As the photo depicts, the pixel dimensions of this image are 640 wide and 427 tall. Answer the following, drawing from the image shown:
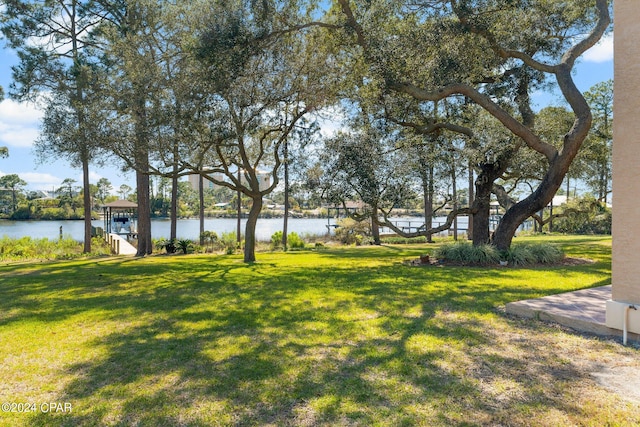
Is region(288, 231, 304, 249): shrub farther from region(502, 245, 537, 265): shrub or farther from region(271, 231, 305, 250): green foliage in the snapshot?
region(502, 245, 537, 265): shrub

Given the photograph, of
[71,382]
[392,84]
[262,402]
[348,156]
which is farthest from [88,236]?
[262,402]

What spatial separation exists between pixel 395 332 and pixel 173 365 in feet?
7.17

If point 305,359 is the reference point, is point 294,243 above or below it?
below

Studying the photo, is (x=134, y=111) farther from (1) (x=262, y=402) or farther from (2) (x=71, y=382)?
(1) (x=262, y=402)

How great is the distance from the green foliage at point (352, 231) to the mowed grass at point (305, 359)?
1501 cm

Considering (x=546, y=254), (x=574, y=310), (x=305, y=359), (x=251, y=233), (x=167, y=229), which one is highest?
(x=251, y=233)

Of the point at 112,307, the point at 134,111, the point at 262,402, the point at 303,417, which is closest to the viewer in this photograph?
the point at 303,417

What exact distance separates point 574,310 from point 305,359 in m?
3.18

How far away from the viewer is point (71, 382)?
9.99 feet

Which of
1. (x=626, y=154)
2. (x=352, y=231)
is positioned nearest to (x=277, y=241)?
(x=352, y=231)

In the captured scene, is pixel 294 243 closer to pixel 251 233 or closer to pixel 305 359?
pixel 251 233

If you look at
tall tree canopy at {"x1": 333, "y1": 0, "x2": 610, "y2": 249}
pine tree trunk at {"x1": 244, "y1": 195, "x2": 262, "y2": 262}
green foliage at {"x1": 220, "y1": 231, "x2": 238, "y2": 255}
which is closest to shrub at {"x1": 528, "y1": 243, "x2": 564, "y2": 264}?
tall tree canopy at {"x1": 333, "y1": 0, "x2": 610, "y2": 249}

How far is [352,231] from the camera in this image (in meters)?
22.0

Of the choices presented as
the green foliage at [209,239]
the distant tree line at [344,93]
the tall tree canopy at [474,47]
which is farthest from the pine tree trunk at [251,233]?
the green foliage at [209,239]
